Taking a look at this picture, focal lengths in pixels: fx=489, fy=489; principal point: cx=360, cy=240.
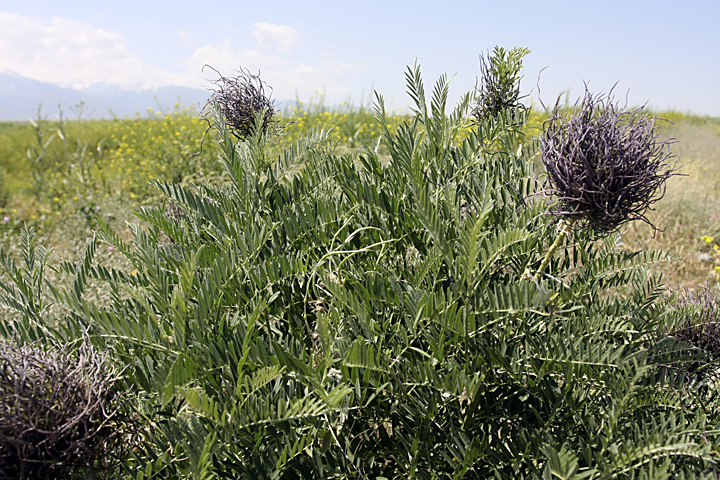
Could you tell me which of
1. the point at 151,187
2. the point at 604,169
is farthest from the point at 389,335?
the point at 151,187

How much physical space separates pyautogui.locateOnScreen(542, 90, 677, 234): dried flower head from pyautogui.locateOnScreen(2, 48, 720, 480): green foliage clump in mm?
77

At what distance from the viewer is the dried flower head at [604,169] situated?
3.01 ft

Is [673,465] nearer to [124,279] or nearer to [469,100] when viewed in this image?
[469,100]

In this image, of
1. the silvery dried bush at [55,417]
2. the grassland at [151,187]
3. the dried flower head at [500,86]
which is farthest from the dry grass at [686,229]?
the silvery dried bush at [55,417]

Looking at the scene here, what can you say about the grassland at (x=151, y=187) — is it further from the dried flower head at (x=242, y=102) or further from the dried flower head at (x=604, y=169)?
the dried flower head at (x=604, y=169)

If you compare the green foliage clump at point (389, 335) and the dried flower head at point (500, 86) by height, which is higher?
the dried flower head at point (500, 86)

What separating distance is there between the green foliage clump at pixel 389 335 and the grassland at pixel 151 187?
1.75 meters

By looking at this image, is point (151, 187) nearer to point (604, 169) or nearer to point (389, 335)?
point (389, 335)

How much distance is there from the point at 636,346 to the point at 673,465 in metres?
0.25

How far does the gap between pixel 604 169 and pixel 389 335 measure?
0.55m

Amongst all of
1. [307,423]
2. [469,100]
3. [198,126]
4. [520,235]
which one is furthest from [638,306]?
[198,126]

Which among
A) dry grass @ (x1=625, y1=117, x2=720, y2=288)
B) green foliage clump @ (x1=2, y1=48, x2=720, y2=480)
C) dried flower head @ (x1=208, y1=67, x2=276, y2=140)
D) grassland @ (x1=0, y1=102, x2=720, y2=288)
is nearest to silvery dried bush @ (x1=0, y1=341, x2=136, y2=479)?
green foliage clump @ (x1=2, y1=48, x2=720, y2=480)

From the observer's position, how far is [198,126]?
27.3ft

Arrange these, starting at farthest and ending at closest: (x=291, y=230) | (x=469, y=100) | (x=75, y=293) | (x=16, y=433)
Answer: (x=469, y=100) → (x=291, y=230) → (x=75, y=293) → (x=16, y=433)
